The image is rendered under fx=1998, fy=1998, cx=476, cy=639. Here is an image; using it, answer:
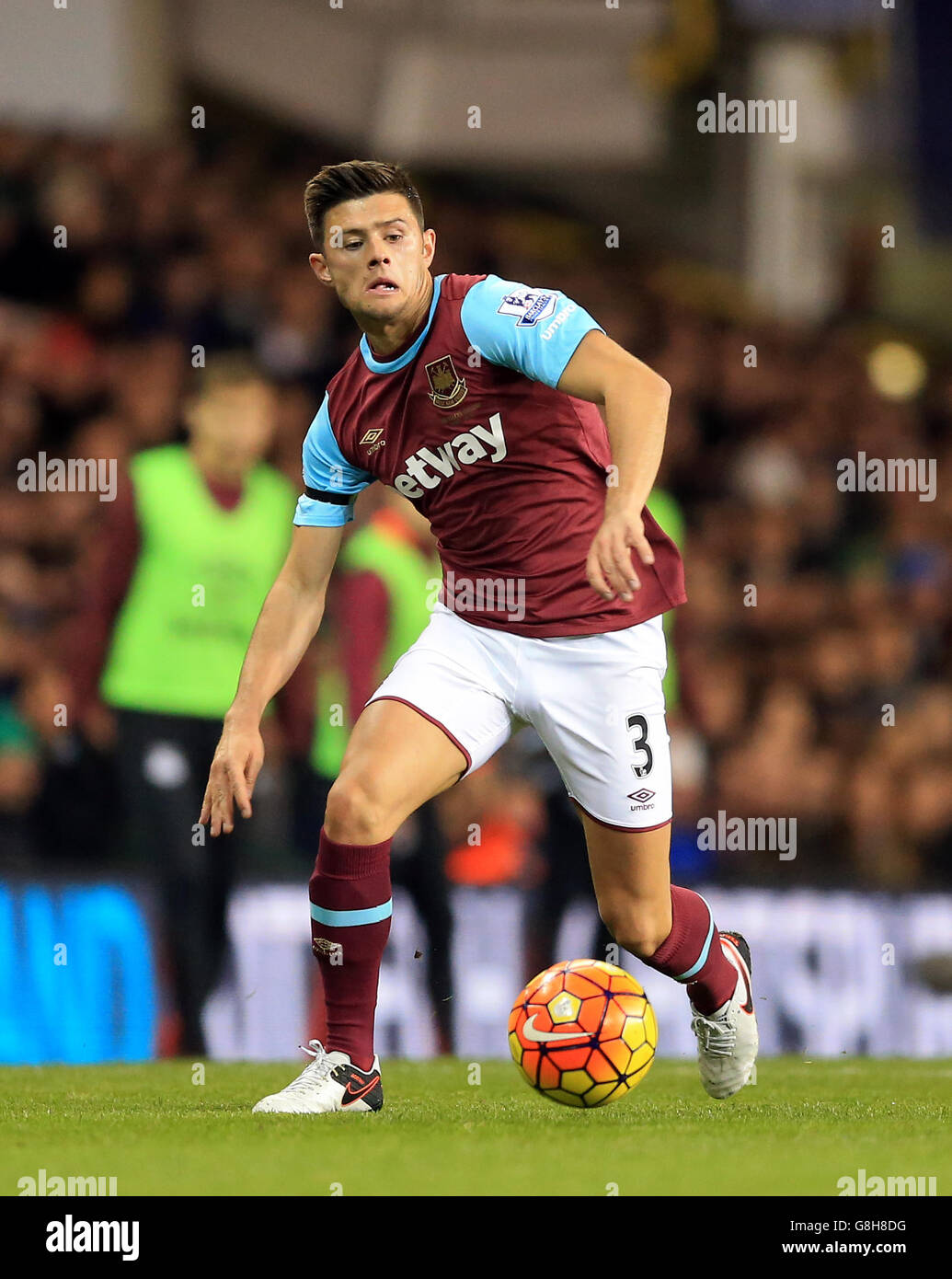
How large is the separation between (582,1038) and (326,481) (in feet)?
5.47

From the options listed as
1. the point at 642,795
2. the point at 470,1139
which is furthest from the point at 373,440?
the point at 470,1139

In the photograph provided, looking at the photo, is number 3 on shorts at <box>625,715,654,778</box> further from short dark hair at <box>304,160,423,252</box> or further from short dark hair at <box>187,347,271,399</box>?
short dark hair at <box>187,347,271,399</box>

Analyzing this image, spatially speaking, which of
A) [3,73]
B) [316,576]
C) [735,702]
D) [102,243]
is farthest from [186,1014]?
[3,73]

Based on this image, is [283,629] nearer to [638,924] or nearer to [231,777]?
[231,777]

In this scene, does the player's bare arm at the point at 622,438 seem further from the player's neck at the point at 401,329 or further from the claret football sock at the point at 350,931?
the claret football sock at the point at 350,931

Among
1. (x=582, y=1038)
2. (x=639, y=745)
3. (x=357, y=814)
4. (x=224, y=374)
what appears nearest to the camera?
(x=357, y=814)

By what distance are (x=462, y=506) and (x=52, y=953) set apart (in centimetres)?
369

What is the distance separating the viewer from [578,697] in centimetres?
540

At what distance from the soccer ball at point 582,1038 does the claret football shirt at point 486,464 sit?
0.98 meters

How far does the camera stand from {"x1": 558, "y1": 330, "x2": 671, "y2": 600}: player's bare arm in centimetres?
444

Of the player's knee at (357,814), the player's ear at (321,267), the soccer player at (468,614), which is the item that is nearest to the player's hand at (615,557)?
the soccer player at (468,614)

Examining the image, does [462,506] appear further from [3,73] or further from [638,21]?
[638,21]

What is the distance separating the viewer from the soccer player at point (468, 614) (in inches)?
200

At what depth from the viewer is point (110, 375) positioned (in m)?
A: 13.2
